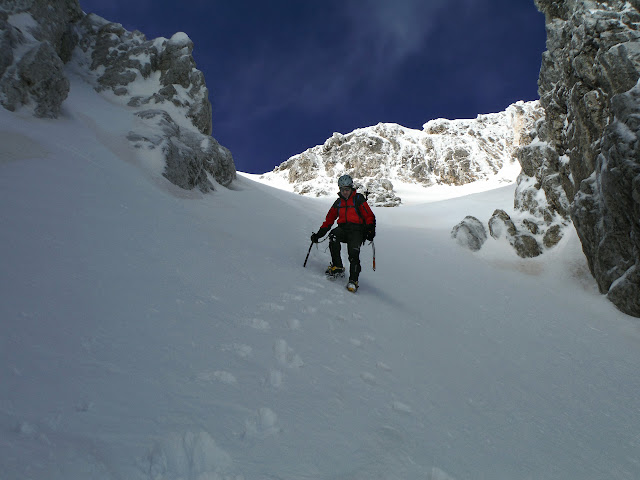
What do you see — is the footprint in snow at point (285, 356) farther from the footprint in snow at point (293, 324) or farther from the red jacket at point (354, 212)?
the red jacket at point (354, 212)

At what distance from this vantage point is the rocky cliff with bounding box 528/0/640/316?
1190cm

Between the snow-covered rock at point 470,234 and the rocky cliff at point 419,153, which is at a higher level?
the rocky cliff at point 419,153

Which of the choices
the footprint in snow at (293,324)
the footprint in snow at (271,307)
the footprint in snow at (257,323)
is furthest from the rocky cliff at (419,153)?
the footprint in snow at (257,323)

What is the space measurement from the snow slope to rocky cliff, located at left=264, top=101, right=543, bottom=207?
83752 millimetres

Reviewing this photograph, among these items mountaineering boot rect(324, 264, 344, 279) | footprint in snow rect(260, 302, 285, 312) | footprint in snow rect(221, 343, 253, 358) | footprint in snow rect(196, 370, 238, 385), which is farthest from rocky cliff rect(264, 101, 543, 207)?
footprint in snow rect(196, 370, 238, 385)

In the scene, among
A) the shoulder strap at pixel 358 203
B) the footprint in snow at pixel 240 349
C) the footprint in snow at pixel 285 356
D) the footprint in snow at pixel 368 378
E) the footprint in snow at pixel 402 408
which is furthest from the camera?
the shoulder strap at pixel 358 203

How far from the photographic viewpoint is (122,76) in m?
23.1

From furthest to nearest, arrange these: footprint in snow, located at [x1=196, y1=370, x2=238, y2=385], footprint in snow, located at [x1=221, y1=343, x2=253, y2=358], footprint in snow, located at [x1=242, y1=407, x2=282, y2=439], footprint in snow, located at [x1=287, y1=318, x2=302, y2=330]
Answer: footprint in snow, located at [x1=287, y1=318, x2=302, y2=330] → footprint in snow, located at [x1=221, y1=343, x2=253, y2=358] → footprint in snow, located at [x1=196, y1=370, x2=238, y2=385] → footprint in snow, located at [x1=242, y1=407, x2=282, y2=439]

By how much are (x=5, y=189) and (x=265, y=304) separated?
5.24 m

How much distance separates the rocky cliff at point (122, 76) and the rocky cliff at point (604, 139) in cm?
1603

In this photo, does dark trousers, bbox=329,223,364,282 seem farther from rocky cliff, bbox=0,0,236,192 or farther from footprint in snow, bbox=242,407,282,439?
rocky cliff, bbox=0,0,236,192

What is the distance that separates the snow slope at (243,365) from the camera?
2.49 meters

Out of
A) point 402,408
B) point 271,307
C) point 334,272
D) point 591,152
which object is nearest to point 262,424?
→ point 402,408

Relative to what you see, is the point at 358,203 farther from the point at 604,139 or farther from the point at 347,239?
the point at 604,139
